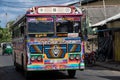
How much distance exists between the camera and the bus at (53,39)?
17.1 meters

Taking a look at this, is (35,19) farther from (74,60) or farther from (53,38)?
(74,60)

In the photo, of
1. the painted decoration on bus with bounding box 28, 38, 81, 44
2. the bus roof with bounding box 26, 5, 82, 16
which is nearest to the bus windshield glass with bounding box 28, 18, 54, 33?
the bus roof with bounding box 26, 5, 82, 16

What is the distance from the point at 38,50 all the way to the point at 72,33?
1.68m

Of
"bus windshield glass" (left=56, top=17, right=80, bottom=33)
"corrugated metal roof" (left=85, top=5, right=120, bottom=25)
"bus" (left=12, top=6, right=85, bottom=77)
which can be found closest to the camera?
"bus" (left=12, top=6, right=85, bottom=77)

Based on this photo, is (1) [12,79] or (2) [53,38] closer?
(2) [53,38]

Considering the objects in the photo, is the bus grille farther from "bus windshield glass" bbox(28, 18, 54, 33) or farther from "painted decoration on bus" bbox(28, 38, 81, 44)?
"bus windshield glass" bbox(28, 18, 54, 33)

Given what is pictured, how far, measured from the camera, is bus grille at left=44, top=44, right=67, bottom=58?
1717cm

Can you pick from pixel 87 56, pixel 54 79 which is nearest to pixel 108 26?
pixel 87 56

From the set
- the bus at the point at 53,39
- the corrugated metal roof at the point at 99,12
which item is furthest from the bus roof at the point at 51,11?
the corrugated metal roof at the point at 99,12

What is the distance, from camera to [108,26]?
3316cm

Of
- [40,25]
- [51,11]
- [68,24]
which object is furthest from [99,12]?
[40,25]

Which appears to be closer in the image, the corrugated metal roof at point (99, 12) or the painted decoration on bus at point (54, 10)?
the painted decoration on bus at point (54, 10)

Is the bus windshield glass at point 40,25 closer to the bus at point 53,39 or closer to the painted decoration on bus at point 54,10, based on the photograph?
the bus at point 53,39

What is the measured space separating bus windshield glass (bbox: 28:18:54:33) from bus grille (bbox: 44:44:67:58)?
2.43ft
